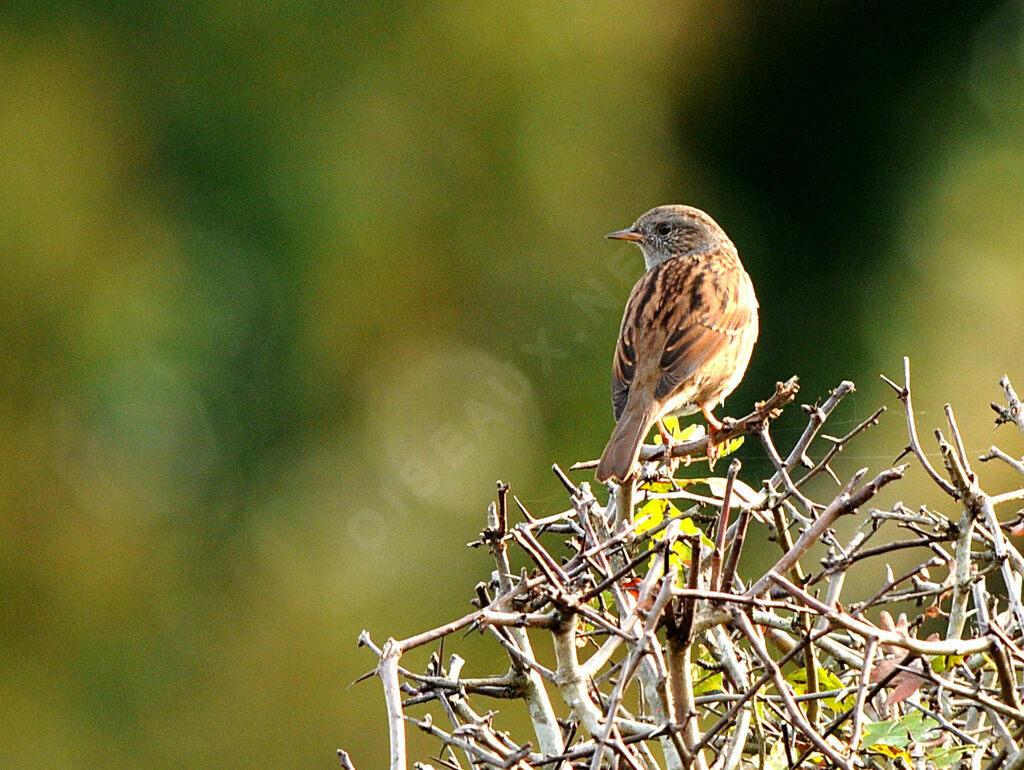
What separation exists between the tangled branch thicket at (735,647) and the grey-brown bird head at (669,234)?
213 centimetres

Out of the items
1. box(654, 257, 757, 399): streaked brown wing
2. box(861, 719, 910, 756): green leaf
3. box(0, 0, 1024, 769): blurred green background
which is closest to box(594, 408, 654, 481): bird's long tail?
box(654, 257, 757, 399): streaked brown wing

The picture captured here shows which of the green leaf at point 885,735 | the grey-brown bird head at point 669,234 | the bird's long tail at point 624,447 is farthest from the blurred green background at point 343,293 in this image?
the green leaf at point 885,735

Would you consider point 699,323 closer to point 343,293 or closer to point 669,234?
point 669,234

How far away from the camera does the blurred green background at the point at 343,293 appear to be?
7.85m

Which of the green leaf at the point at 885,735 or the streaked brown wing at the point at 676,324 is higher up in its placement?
the streaked brown wing at the point at 676,324

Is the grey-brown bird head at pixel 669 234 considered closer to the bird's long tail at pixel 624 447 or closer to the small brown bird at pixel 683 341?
the small brown bird at pixel 683 341

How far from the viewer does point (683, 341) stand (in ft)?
13.1

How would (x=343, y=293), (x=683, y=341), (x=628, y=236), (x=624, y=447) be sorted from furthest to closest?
(x=343, y=293)
(x=628, y=236)
(x=683, y=341)
(x=624, y=447)

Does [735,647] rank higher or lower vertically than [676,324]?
lower

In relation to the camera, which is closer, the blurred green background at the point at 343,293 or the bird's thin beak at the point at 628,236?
the bird's thin beak at the point at 628,236

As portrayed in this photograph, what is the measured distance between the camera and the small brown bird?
3859mm

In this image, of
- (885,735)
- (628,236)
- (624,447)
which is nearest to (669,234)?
(628,236)

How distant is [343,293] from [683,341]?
463 centimetres

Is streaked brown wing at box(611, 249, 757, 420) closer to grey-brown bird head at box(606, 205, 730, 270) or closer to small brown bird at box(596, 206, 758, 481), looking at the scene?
small brown bird at box(596, 206, 758, 481)
